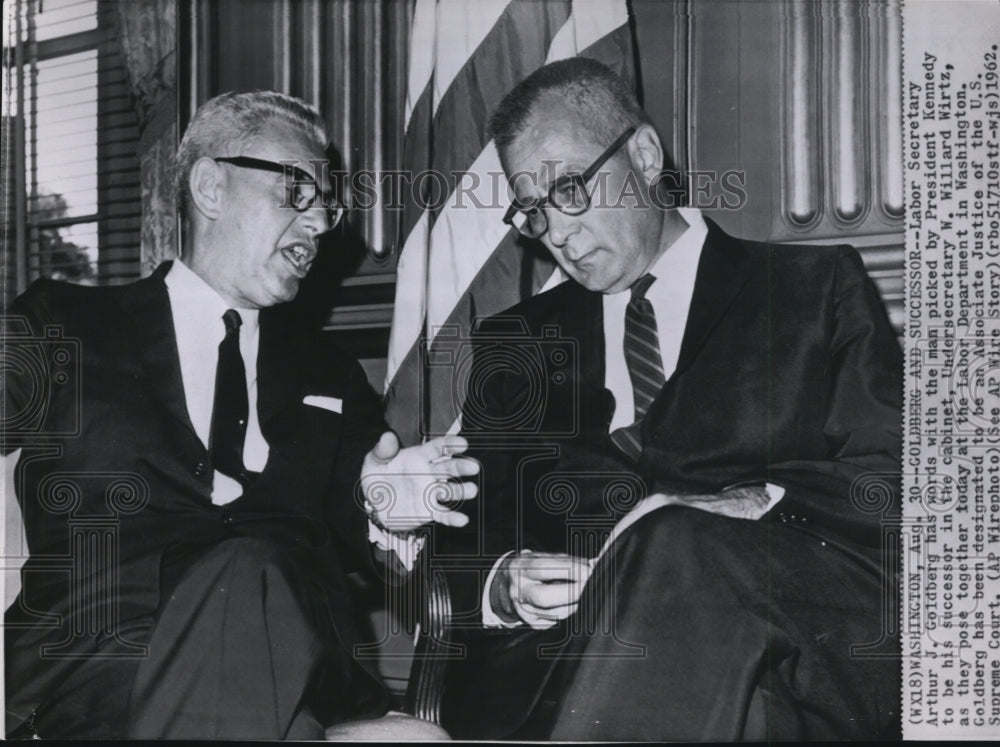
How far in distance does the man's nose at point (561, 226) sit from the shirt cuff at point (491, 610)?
0.99 metres

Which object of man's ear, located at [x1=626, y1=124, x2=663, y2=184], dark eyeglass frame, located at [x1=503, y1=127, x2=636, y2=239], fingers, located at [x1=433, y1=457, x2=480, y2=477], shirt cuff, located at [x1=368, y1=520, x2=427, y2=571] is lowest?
shirt cuff, located at [x1=368, y1=520, x2=427, y2=571]

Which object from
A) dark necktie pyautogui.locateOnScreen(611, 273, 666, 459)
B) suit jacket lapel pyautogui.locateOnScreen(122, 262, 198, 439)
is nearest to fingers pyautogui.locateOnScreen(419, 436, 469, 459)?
dark necktie pyautogui.locateOnScreen(611, 273, 666, 459)

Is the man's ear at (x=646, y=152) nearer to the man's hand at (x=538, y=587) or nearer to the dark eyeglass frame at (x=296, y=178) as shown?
the dark eyeglass frame at (x=296, y=178)

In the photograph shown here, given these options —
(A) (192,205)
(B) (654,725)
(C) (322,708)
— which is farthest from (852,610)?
(A) (192,205)

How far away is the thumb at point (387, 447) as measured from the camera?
10.6ft

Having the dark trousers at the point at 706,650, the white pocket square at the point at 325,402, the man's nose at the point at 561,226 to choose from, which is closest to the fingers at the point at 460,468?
the white pocket square at the point at 325,402

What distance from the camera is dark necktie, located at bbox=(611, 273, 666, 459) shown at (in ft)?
10.5

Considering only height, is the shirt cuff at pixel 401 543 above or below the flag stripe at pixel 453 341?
below

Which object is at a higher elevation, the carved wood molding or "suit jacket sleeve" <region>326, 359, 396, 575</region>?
the carved wood molding

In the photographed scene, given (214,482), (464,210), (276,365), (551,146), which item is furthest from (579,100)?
(214,482)

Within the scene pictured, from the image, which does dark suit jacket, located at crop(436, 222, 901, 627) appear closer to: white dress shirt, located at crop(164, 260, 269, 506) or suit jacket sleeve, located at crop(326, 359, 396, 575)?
suit jacket sleeve, located at crop(326, 359, 396, 575)

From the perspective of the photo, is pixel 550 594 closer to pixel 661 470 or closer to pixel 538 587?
pixel 538 587

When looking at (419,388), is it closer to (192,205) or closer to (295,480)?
(295,480)

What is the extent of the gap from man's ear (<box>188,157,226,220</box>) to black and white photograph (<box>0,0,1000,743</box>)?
0.02 metres
